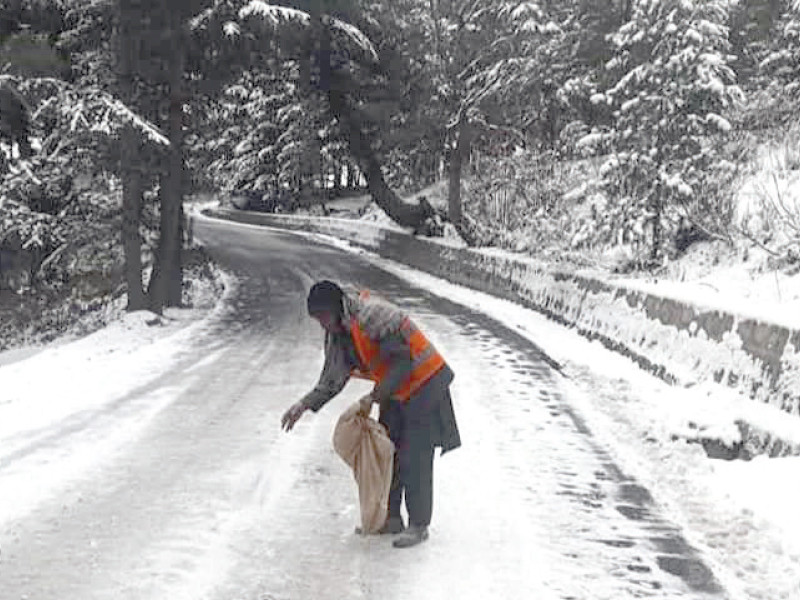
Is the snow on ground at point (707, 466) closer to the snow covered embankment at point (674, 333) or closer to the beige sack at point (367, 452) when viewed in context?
the snow covered embankment at point (674, 333)

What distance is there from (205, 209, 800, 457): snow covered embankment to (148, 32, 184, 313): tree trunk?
255 inches

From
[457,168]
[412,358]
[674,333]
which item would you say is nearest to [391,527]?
[412,358]

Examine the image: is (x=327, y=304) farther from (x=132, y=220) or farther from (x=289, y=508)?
(x=132, y=220)

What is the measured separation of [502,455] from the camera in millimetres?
7496

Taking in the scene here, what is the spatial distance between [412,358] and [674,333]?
6191 millimetres

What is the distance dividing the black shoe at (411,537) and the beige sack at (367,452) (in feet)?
0.70

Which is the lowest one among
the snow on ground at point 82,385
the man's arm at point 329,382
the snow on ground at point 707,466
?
the snow on ground at point 82,385

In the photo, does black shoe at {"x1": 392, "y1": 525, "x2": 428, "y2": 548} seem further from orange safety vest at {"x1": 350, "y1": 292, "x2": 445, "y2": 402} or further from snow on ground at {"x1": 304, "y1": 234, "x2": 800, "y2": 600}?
snow on ground at {"x1": 304, "y1": 234, "x2": 800, "y2": 600}

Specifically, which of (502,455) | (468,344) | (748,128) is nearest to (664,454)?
(502,455)

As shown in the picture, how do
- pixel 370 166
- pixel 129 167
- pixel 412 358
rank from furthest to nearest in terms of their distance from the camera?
pixel 370 166 → pixel 129 167 → pixel 412 358

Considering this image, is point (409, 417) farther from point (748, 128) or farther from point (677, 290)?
point (748, 128)

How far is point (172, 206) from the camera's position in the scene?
16844mm

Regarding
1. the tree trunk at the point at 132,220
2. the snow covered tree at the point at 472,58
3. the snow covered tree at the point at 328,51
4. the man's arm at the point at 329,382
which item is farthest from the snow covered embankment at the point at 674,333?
the snow covered tree at the point at 472,58

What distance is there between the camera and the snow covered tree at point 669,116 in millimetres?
18094
